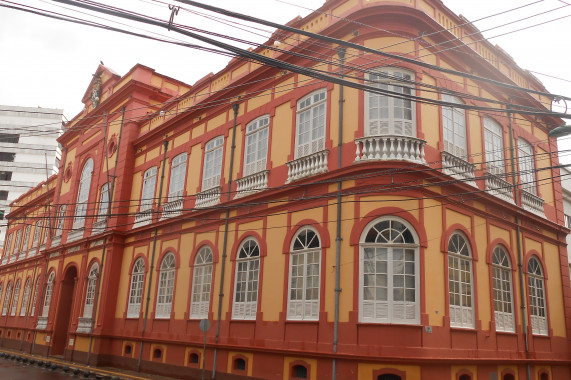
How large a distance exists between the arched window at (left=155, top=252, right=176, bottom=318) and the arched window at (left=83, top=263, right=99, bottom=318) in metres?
5.08

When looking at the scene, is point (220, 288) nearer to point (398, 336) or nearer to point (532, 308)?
point (398, 336)

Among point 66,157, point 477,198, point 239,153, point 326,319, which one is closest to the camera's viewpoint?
point 326,319

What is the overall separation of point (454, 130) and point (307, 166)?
4.57 meters

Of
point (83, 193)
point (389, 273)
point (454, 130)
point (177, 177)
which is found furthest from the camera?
point (83, 193)

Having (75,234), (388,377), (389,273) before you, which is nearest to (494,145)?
(389,273)

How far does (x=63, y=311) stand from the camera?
27.9 meters

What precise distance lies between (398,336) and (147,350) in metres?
11.6

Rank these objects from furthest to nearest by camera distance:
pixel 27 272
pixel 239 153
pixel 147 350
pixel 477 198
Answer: pixel 27 272, pixel 147 350, pixel 239 153, pixel 477 198

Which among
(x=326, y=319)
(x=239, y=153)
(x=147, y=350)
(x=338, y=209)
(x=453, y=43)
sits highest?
(x=453, y=43)

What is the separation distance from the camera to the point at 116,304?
917 inches

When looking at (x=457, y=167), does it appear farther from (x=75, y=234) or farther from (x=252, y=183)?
(x=75, y=234)

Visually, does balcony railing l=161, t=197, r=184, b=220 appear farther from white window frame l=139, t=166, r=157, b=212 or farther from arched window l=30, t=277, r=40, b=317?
arched window l=30, t=277, r=40, b=317

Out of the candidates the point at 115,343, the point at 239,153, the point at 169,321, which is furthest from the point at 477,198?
the point at 115,343

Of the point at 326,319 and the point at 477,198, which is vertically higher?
the point at 477,198
